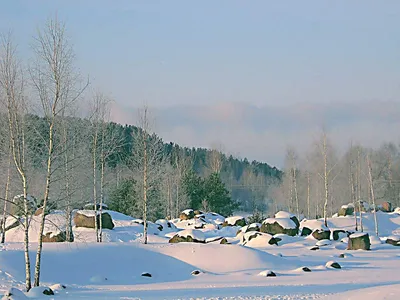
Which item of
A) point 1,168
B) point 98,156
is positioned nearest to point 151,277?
point 1,168

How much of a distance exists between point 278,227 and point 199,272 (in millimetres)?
16829

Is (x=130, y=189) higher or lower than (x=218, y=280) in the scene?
higher

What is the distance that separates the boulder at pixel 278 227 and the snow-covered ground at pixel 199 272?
755cm

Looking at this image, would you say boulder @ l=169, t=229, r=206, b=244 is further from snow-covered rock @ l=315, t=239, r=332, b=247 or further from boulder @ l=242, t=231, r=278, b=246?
snow-covered rock @ l=315, t=239, r=332, b=247

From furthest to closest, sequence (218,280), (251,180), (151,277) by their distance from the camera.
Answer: (251,180)
(151,277)
(218,280)

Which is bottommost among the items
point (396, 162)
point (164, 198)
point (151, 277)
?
point (151, 277)

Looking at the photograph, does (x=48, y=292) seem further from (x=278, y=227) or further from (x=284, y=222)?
(x=284, y=222)

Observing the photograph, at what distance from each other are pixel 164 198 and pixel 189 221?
989cm

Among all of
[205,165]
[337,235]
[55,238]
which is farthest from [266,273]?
[205,165]

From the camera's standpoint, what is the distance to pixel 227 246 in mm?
23641

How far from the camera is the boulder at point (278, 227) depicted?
1455 inches

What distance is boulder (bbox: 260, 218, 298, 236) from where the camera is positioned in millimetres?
36969

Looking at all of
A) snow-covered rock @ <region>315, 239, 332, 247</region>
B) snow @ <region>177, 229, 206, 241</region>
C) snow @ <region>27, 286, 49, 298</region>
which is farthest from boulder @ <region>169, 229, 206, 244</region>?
snow @ <region>27, 286, 49, 298</region>

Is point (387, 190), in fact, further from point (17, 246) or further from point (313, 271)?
point (17, 246)
